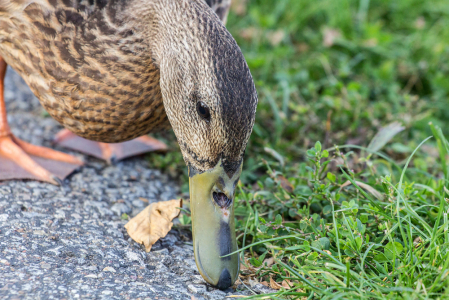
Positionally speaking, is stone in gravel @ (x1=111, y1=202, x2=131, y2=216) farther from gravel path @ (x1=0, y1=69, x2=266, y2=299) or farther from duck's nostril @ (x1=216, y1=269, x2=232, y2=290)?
duck's nostril @ (x1=216, y1=269, x2=232, y2=290)

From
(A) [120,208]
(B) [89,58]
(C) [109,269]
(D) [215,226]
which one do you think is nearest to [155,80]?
(B) [89,58]

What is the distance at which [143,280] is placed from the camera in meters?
2.12

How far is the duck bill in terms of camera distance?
6.88ft

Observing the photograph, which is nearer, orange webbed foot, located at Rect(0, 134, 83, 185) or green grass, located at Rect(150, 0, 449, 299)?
green grass, located at Rect(150, 0, 449, 299)

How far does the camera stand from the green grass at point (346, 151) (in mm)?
1997

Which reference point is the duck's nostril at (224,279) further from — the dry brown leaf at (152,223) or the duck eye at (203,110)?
the duck eye at (203,110)

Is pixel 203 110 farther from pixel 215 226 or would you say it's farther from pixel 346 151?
pixel 346 151

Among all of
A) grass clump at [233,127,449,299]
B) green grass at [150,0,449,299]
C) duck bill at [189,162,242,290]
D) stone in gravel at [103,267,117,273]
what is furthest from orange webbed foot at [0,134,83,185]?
grass clump at [233,127,449,299]

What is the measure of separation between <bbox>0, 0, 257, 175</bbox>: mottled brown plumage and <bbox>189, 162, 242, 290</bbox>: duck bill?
7 cm

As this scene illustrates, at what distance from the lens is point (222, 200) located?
2.24m

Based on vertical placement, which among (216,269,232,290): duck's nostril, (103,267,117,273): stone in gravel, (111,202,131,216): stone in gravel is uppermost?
(103,267,117,273): stone in gravel

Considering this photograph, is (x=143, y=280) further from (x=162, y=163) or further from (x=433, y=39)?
(x=433, y=39)

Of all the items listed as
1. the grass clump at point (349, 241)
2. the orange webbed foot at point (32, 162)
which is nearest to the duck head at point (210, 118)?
the grass clump at point (349, 241)

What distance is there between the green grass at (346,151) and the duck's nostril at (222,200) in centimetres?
21
